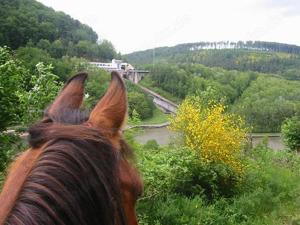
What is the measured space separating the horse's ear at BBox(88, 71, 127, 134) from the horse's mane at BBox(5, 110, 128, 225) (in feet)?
0.16

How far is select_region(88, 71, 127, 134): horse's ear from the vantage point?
0.83 m

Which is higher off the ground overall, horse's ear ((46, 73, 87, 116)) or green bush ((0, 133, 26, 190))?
horse's ear ((46, 73, 87, 116))

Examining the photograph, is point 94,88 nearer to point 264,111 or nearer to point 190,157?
point 190,157

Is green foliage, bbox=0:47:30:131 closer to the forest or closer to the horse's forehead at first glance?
the forest

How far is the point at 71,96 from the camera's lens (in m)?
0.97

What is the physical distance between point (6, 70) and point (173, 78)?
57.8m

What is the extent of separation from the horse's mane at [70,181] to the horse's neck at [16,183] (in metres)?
0.01

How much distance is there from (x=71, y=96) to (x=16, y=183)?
33cm

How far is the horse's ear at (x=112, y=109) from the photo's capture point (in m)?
0.83

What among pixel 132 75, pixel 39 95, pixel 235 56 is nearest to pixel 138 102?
pixel 132 75

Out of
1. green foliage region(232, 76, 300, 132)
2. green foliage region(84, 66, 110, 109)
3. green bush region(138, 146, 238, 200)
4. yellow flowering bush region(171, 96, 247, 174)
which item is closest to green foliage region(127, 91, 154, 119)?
green foliage region(84, 66, 110, 109)

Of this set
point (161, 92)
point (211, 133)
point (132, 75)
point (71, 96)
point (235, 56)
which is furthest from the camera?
point (235, 56)

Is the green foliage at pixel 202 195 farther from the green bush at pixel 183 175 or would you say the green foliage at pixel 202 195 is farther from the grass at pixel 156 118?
the grass at pixel 156 118

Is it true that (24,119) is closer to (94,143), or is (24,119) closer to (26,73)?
(26,73)
